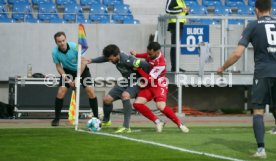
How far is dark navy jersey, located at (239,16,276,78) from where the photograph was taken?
10969 millimetres

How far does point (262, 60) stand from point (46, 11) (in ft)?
57.3

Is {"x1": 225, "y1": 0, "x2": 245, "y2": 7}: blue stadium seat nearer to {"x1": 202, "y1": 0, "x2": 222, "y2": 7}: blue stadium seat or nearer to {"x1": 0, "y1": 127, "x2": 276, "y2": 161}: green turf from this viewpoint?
{"x1": 202, "y1": 0, "x2": 222, "y2": 7}: blue stadium seat

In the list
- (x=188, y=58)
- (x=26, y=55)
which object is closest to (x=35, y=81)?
(x=26, y=55)

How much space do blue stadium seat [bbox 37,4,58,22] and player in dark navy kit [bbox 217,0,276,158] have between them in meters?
15.6

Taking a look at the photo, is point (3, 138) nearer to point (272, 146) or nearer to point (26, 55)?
point (272, 146)

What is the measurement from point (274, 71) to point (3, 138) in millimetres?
5152

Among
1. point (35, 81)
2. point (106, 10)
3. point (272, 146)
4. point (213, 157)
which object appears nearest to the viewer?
point (213, 157)

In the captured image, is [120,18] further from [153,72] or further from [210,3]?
[153,72]

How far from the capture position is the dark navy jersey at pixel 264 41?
11.0 meters

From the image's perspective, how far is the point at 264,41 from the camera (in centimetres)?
1099

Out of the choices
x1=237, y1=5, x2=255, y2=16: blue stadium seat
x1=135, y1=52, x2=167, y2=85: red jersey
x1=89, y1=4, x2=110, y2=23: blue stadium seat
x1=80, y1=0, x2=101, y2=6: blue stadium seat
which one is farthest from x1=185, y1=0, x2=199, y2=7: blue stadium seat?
x1=135, y1=52, x2=167, y2=85: red jersey

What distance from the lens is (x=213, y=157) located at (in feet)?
35.4

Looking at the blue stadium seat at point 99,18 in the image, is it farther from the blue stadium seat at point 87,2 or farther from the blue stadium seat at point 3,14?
the blue stadium seat at point 3,14

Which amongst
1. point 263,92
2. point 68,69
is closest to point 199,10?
point 68,69
